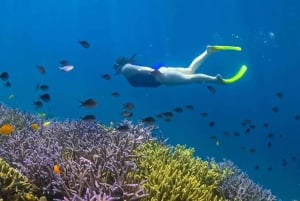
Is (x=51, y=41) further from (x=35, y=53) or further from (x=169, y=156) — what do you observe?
(x=169, y=156)

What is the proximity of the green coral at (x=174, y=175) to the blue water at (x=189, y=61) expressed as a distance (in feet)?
75.0

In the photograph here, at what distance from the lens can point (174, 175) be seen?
18.3ft

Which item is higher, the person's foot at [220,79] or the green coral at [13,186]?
the person's foot at [220,79]

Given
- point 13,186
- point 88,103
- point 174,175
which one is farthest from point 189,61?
point 13,186

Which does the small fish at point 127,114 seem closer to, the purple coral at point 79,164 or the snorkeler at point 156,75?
the snorkeler at point 156,75

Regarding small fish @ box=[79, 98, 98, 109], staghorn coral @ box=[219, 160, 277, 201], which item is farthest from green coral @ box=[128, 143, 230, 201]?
small fish @ box=[79, 98, 98, 109]

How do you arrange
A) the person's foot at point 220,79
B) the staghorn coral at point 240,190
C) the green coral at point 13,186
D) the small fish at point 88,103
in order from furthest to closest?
the person's foot at point 220,79 < the small fish at point 88,103 < the staghorn coral at point 240,190 < the green coral at point 13,186

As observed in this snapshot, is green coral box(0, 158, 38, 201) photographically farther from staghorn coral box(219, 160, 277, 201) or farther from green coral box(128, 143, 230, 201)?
staghorn coral box(219, 160, 277, 201)

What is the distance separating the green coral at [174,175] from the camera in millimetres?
5273

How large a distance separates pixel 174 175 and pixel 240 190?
6.88 feet

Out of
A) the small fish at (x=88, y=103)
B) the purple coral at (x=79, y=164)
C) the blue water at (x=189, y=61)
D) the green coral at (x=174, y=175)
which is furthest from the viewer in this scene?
the blue water at (x=189, y=61)

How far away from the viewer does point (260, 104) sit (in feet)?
178

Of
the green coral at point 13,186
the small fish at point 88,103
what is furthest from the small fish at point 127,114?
the green coral at point 13,186

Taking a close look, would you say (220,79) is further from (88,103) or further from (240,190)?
(240,190)
